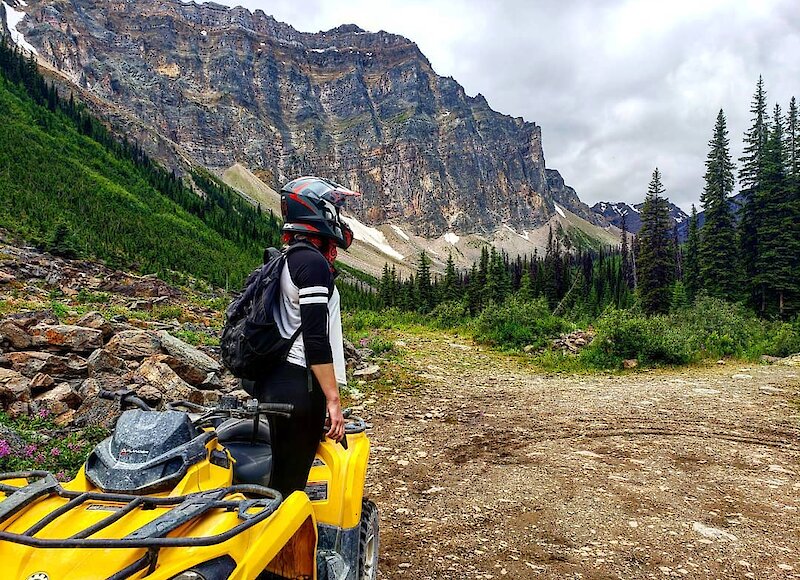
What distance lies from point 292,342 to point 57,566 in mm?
1262

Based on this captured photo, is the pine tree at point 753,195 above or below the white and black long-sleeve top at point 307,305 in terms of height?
above


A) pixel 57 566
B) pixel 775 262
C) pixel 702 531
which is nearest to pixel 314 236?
pixel 57 566

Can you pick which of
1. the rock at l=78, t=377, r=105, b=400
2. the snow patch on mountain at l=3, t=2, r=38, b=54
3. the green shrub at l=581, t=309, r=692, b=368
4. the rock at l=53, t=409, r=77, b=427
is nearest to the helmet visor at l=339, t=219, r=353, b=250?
the rock at l=53, t=409, r=77, b=427

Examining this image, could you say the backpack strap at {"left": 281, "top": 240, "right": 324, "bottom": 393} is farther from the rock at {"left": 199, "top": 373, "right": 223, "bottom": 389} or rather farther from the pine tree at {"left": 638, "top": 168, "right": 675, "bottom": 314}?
the pine tree at {"left": 638, "top": 168, "right": 675, "bottom": 314}

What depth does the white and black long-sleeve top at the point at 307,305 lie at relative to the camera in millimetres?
2369

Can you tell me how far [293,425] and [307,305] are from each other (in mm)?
571

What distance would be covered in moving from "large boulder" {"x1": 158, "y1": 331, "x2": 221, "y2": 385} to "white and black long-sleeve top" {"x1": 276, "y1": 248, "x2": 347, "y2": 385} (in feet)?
16.6

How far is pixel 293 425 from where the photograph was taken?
91.3 inches

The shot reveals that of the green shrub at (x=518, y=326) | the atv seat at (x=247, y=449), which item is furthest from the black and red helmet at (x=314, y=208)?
the green shrub at (x=518, y=326)

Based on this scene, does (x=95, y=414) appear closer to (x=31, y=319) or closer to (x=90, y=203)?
(x=31, y=319)

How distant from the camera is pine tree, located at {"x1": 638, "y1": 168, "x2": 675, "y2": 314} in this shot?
3972 centimetres

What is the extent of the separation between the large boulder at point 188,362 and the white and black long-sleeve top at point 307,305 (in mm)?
5048

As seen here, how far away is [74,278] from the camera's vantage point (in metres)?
16.5

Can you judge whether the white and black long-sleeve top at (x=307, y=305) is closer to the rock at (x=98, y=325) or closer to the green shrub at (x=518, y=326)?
the rock at (x=98, y=325)
